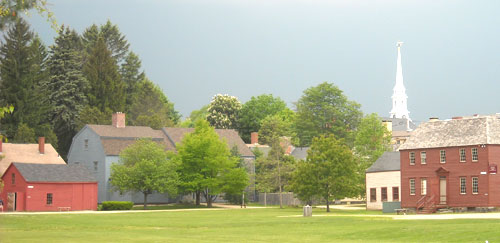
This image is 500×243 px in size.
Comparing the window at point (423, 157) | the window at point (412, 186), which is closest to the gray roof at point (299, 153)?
the window at point (412, 186)

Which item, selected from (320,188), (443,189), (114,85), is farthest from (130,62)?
(443,189)

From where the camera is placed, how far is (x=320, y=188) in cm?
6619

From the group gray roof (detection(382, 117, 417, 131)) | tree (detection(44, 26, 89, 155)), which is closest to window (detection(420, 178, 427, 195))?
tree (detection(44, 26, 89, 155))

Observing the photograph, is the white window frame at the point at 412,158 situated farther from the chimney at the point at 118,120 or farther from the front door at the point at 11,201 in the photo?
the chimney at the point at 118,120

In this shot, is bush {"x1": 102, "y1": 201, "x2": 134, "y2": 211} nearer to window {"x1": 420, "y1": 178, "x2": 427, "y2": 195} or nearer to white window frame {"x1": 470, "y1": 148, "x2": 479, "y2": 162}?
window {"x1": 420, "y1": 178, "x2": 427, "y2": 195}

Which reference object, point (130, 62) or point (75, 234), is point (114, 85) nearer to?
point (130, 62)

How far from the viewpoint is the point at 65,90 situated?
100 m

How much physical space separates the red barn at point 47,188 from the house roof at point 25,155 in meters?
4.56

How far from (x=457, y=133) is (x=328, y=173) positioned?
1184 centimetres

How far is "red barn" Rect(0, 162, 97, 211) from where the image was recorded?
71.2 meters

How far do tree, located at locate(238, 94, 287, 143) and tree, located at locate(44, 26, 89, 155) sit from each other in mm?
31888

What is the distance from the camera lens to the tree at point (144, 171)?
74.9 meters

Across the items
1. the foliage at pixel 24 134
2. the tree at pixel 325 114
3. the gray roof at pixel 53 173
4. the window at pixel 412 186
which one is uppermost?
the tree at pixel 325 114

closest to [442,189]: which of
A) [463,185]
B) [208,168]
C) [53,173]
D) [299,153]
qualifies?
[463,185]
